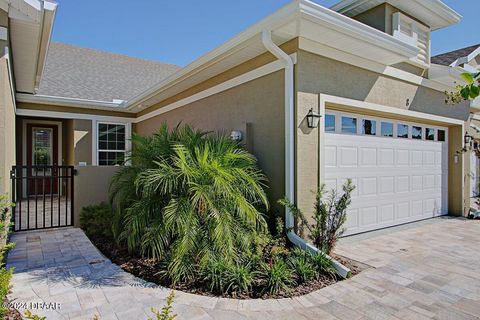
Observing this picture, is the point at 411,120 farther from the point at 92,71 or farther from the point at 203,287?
the point at 92,71

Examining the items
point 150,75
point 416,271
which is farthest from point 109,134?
point 416,271

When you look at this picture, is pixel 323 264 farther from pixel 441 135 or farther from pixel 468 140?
pixel 468 140

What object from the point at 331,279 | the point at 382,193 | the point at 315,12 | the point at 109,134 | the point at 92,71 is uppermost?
the point at 92,71

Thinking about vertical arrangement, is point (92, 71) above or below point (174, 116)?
above

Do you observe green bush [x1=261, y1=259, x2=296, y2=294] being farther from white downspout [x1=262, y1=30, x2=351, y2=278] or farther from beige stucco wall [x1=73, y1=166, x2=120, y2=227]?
beige stucco wall [x1=73, y1=166, x2=120, y2=227]

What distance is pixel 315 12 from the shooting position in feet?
14.2

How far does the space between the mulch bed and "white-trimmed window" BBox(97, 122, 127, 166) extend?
6.26 metres

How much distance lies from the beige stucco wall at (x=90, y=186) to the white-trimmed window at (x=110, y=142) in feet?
12.5

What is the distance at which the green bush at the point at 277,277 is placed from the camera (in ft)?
11.9

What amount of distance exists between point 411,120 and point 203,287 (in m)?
6.51

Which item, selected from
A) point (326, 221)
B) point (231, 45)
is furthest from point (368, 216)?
point (231, 45)

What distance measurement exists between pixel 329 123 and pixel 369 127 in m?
1.33

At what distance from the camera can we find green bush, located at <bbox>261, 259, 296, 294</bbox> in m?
3.62

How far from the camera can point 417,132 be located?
7.73 meters
